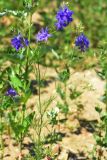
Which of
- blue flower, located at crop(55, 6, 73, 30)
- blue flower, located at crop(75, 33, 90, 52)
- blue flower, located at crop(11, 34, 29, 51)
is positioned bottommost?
blue flower, located at crop(11, 34, 29, 51)

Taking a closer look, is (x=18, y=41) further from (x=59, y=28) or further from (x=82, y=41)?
(x=82, y=41)

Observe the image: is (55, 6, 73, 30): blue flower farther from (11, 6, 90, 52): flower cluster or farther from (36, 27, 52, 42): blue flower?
(36, 27, 52, 42): blue flower

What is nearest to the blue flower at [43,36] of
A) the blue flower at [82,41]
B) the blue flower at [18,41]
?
the blue flower at [18,41]

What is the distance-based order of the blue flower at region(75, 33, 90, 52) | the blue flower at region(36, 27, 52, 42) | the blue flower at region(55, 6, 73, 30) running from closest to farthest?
1. the blue flower at region(36, 27, 52, 42)
2. the blue flower at region(55, 6, 73, 30)
3. the blue flower at region(75, 33, 90, 52)

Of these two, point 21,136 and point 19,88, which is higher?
point 19,88

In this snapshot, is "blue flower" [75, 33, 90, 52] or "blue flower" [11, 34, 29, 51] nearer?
"blue flower" [11, 34, 29, 51]

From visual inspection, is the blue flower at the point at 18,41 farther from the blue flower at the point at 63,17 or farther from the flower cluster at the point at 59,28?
the blue flower at the point at 63,17

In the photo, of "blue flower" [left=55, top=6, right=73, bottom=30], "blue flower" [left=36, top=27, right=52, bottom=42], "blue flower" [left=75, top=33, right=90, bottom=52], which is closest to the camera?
"blue flower" [left=36, top=27, right=52, bottom=42]

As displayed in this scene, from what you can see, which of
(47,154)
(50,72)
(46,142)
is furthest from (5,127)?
(50,72)

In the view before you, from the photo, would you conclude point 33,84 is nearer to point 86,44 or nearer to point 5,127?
point 5,127

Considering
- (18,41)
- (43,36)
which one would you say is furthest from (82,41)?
(18,41)

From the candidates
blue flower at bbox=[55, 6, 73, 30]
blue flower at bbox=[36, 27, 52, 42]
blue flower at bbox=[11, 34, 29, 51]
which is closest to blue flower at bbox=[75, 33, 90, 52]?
blue flower at bbox=[55, 6, 73, 30]
